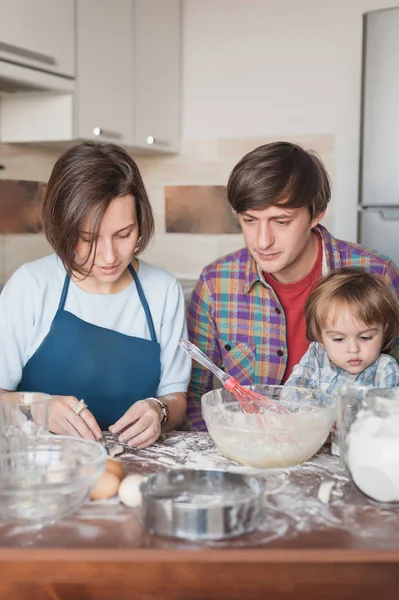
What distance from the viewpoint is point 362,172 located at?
2760mm

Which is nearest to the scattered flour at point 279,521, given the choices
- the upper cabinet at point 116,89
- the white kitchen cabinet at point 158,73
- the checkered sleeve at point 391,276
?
the checkered sleeve at point 391,276

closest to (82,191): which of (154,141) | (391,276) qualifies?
(391,276)

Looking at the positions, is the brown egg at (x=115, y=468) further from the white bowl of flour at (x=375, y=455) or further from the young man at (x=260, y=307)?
the young man at (x=260, y=307)

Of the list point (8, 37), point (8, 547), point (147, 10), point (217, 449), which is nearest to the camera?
point (8, 547)

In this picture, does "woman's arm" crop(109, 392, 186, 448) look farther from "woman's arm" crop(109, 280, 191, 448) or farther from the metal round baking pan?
the metal round baking pan

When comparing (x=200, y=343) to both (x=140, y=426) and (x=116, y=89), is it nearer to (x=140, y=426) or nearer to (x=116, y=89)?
(x=140, y=426)

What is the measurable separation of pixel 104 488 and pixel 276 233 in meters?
0.86

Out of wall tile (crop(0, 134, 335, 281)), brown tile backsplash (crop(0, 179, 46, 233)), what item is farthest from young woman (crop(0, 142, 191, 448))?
wall tile (crop(0, 134, 335, 281))

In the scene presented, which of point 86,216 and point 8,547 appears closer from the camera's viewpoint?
point 8,547

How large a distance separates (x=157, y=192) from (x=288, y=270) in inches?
69.8

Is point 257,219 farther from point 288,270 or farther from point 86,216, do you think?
point 86,216

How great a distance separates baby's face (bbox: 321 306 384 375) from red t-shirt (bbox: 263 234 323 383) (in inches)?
10.8

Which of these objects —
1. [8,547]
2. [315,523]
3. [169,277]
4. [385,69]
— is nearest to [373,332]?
[169,277]

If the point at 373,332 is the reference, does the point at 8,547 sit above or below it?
below
